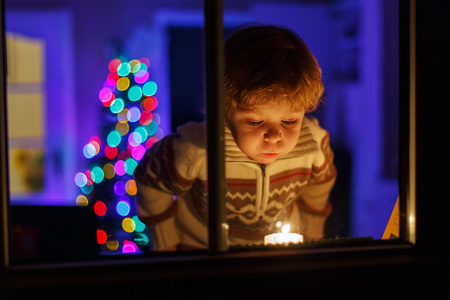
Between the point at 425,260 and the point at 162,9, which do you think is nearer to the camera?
the point at 425,260

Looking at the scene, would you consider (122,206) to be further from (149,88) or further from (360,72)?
(360,72)

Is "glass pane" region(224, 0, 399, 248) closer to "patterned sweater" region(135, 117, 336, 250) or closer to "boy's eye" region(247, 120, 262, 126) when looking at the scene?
"patterned sweater" region(135, 117, 336, 250)

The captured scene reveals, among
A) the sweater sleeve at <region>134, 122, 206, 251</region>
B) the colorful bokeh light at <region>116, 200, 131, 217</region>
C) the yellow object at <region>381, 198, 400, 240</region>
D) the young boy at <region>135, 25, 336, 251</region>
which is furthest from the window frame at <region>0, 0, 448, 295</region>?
the colorful bokeh light at <region>116, 200, 131, 217</region>

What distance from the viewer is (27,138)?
12.9 feet

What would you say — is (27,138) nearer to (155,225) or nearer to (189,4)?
(189,4)

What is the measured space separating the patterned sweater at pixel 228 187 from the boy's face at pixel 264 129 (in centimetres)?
4

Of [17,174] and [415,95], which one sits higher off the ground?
[415,95]

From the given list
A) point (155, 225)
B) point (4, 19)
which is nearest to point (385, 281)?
point (155, 225)

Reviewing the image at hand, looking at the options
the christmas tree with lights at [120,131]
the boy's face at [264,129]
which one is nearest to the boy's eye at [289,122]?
the boy's face at [264,129]

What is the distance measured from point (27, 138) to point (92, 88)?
2.39 ft

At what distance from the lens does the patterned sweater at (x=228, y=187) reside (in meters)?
1.23

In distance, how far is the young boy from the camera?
1.15 meters

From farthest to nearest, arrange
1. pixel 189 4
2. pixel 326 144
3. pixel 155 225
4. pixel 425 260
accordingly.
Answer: pixel 189 4
pixel 326 144
pixel 155 225
pixel 425 260

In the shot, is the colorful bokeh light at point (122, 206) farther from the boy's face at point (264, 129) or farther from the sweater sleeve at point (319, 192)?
the boy's face at point (264, 129)
